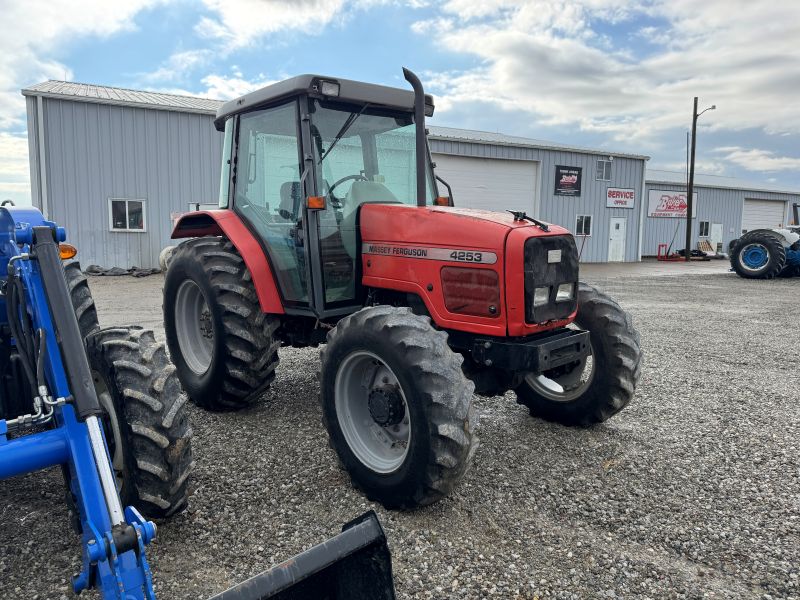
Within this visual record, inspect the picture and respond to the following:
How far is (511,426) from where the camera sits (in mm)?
4402

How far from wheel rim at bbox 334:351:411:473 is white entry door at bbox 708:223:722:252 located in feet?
105

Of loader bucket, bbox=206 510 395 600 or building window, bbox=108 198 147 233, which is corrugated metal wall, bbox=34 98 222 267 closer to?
building window, bbox=108 198 147 233

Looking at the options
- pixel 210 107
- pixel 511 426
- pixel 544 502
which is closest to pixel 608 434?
pixel 511 426

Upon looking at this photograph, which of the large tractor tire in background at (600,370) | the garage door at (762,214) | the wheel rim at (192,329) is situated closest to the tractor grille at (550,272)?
the large tractor tire in background at (600,370)

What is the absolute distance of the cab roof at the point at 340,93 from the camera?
12.7 feet

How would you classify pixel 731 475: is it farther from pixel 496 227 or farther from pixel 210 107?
pixel 210 107

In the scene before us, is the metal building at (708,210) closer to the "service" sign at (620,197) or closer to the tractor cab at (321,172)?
→ the "service" sign at (620,197)

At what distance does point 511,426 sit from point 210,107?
49.6 ft

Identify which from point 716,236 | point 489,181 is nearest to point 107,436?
point 489,181

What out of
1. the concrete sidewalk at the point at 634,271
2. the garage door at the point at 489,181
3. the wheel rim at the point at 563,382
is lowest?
the concrete sidewalk at the point at 634,271

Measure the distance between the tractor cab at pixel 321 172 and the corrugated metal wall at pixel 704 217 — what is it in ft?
86.0

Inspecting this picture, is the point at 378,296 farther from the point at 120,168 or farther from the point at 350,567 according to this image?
the point at 120,168

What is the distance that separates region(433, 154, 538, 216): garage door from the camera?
20859 millimetres

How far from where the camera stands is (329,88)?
3895mm
